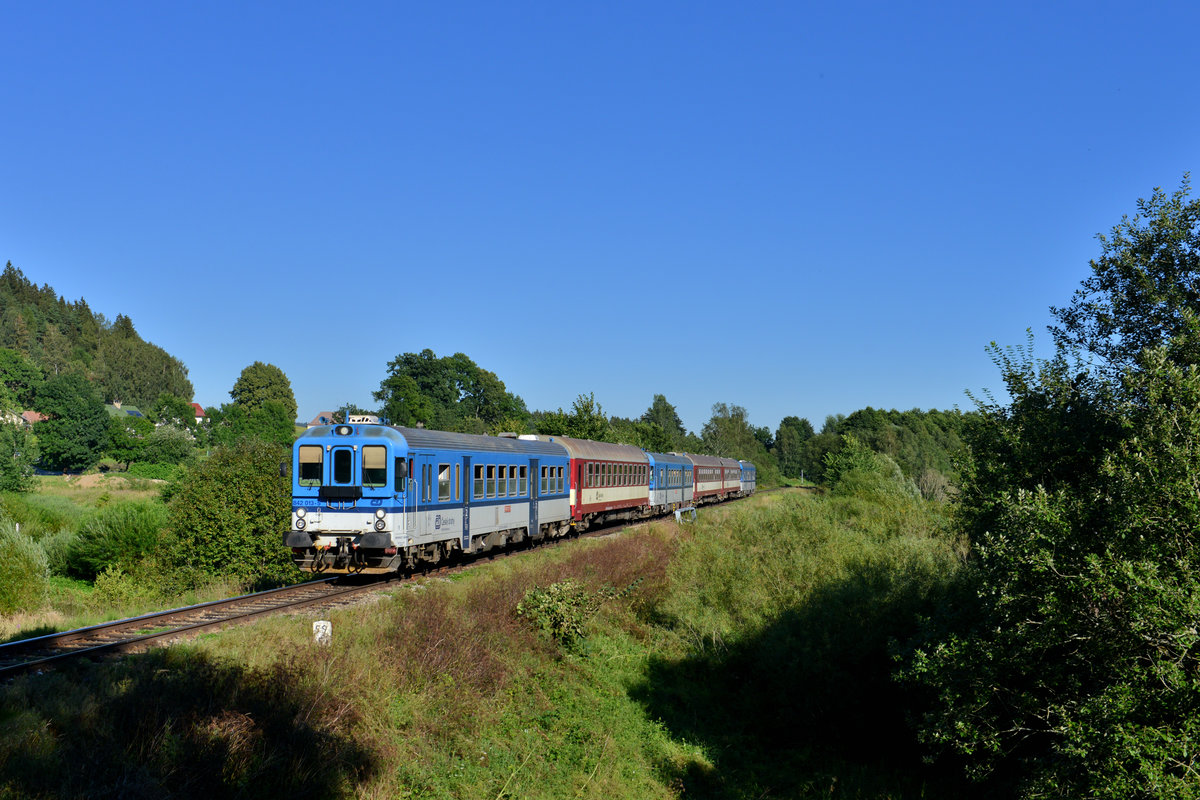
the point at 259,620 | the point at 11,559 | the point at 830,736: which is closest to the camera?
the point at 259,620

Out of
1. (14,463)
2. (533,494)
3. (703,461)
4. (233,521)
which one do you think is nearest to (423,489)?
(533,494)

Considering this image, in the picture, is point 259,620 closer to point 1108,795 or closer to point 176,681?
point 176,681

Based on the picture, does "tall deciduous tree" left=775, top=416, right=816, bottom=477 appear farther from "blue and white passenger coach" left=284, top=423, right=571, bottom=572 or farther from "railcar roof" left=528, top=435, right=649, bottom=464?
"blue and white passenger coach" left=284, top=423, right=571, bottom=572

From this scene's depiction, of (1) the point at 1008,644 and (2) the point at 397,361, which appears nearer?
(1) the point at 1008,644

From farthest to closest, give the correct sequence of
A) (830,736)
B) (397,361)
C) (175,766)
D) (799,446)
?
(799,446), (397,361), (830,736), (175,766)

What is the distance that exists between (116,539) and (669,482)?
79.2 ft

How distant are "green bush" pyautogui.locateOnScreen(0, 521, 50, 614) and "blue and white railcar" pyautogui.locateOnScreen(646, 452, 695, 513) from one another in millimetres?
24778

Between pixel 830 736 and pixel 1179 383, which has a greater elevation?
pixel 1179 383

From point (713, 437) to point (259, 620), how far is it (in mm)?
105280

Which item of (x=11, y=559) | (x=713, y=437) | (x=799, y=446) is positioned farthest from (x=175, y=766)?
(x=799, y=446)

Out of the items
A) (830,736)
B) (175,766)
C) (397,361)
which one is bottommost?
(830,736)

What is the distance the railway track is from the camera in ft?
34.1

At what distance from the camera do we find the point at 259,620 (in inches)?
500

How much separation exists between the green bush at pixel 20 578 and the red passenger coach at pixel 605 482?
14.0 m
